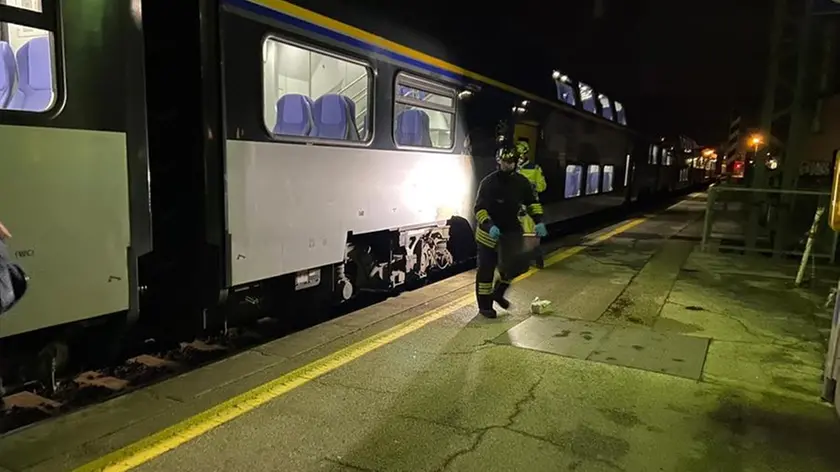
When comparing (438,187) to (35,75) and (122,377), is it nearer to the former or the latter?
(122,377)

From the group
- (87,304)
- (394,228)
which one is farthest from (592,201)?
(87,304)

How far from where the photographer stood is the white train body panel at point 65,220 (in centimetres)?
342

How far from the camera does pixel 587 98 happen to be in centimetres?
1441

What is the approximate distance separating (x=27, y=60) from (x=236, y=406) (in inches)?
98.1

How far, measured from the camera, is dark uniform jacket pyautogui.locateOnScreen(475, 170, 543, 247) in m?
6.07

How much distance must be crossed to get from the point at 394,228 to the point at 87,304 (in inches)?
138

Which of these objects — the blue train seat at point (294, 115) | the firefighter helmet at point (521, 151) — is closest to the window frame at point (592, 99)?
the firefighter helmet at point (521, 151)

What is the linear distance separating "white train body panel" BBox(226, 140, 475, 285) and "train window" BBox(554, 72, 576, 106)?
573 cm

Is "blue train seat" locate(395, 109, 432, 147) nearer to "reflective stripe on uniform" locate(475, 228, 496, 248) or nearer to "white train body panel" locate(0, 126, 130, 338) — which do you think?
"reflective stripe on uniform" locate(475, 228, 496, 248)

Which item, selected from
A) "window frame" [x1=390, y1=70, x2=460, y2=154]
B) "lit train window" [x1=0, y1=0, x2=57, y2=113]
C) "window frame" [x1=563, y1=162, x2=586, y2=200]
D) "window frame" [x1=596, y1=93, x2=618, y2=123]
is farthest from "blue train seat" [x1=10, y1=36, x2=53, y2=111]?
"window frame" [x1=596, y1=93, x2=618, y2=123]

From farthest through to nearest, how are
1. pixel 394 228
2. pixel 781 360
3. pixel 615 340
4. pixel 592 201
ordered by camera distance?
pixel 592 201 → pixel 394 228 → pixel 615 340 → pixel 781 360

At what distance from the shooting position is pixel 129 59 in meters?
3.98

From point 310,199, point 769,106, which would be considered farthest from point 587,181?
point 310,199

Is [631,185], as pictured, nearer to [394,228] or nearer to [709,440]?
[394,228]
